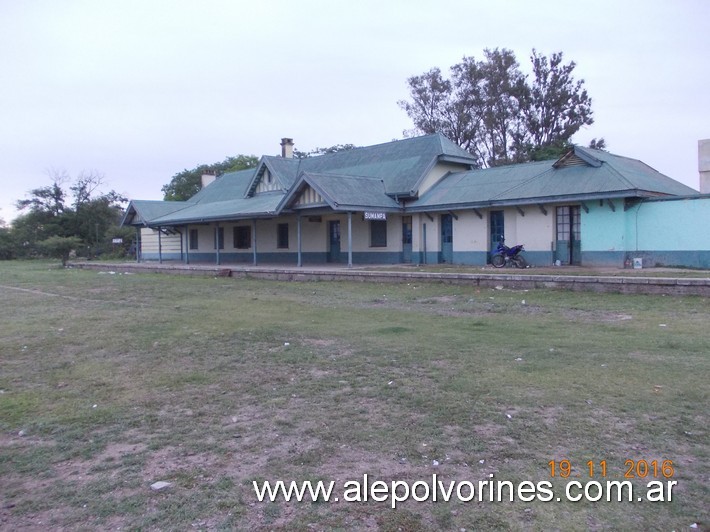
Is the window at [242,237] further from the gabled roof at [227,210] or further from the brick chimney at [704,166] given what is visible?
the brick chimney at [704,166]

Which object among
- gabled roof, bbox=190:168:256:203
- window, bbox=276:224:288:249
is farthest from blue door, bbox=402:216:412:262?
gabled roof, bbox=190:168:256:203

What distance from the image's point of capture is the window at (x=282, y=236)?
31.4 m

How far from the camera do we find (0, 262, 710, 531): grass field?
3.57 metres

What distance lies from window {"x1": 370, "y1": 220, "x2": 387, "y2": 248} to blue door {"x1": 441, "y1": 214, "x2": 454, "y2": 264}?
289 cm

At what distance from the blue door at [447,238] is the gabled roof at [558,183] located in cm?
92

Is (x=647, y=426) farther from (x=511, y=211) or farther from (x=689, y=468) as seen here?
(x=511, y=211)

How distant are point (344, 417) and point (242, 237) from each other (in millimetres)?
30495

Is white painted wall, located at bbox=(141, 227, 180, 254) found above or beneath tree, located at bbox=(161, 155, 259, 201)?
beneath

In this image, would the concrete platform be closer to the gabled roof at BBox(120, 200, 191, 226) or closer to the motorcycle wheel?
the motorcycle wheel

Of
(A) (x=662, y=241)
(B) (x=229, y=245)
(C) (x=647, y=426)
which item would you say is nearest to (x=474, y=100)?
(B) (x=229, y=245)

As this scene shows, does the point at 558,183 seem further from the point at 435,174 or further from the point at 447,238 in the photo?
the point at 435,174

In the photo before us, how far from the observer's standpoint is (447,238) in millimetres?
25062

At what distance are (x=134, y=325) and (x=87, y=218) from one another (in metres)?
41.1

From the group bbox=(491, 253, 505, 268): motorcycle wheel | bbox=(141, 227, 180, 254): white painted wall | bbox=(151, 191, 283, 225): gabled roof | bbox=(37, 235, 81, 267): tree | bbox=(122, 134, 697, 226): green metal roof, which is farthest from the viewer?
bbox=(141, 227, 180, 254): white painted wall
